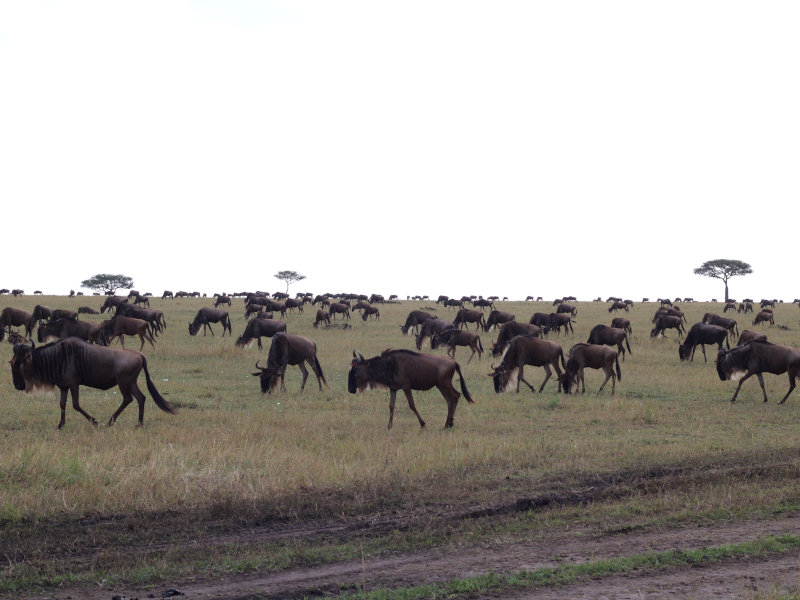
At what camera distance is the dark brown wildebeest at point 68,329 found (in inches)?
1043

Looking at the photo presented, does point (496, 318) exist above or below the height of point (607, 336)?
above

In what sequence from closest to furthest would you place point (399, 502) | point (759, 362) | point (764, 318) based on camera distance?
point (399, 502), point (759, 362), point (764, 318)

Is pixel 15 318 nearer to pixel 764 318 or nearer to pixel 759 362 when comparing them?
pixel 759 362

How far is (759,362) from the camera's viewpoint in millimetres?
17891

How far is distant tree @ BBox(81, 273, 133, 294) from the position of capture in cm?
9481

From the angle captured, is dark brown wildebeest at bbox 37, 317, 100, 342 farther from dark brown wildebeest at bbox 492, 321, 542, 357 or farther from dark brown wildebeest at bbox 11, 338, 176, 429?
dark brown wildebeest at bbox 492, 321, 542, 357

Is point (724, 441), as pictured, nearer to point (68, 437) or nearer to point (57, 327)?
point (68, 437)

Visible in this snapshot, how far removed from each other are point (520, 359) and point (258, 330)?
43.6 ft

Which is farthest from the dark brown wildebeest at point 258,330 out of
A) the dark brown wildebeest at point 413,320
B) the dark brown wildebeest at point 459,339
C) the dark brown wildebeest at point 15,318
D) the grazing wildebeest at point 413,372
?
the grazing wildebeest at point 413,372

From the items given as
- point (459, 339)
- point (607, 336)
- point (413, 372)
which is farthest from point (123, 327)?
point (607, 336)

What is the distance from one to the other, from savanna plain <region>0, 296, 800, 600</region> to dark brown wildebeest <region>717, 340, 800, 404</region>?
4.09ft

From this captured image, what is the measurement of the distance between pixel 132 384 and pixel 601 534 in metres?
9.50

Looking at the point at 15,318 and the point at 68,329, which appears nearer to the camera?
the point at 68,329

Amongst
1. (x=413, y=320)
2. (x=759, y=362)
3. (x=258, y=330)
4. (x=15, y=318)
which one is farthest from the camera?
(x=413, y=320)
